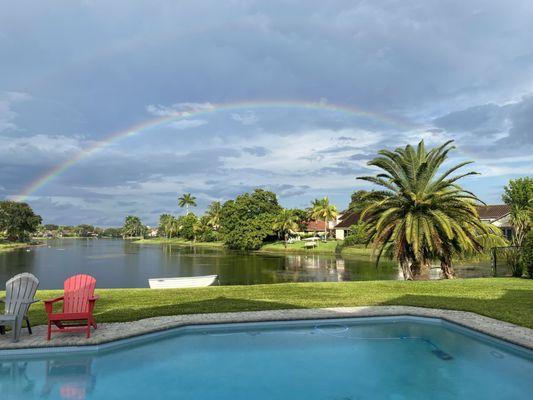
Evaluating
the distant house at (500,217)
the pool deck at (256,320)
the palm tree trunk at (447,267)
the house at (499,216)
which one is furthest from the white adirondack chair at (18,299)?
the distant house at (500,217)

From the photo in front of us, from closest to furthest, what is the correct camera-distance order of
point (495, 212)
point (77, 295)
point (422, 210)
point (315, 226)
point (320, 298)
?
point (77, 295) < point (320, 298) < point (422, 210) < point (495, 212) < point (315, 226)

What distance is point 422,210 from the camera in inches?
664

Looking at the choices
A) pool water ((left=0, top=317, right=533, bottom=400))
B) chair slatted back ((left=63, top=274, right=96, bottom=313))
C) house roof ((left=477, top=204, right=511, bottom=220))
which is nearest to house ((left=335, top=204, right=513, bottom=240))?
house roof ((left=477, top=204, right=511, bottom=220))

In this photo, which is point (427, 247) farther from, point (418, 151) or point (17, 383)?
point (17, 383)

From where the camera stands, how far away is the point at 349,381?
5.64 meters

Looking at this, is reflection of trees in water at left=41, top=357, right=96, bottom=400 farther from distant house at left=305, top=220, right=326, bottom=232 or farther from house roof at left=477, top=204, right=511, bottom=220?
distant house at left=305, top=220, right=326, bottom=232

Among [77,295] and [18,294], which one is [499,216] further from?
[18,294]

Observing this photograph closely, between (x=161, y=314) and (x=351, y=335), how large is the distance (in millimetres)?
4073

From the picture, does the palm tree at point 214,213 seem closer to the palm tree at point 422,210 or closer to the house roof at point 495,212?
the house roof at point 495,212

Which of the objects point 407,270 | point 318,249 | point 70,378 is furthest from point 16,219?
point 70,378

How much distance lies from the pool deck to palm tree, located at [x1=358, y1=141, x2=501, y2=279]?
7.78m

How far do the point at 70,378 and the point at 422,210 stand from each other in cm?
1472

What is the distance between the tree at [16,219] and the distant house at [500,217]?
98636 millimetres

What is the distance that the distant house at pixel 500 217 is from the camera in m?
47.7
